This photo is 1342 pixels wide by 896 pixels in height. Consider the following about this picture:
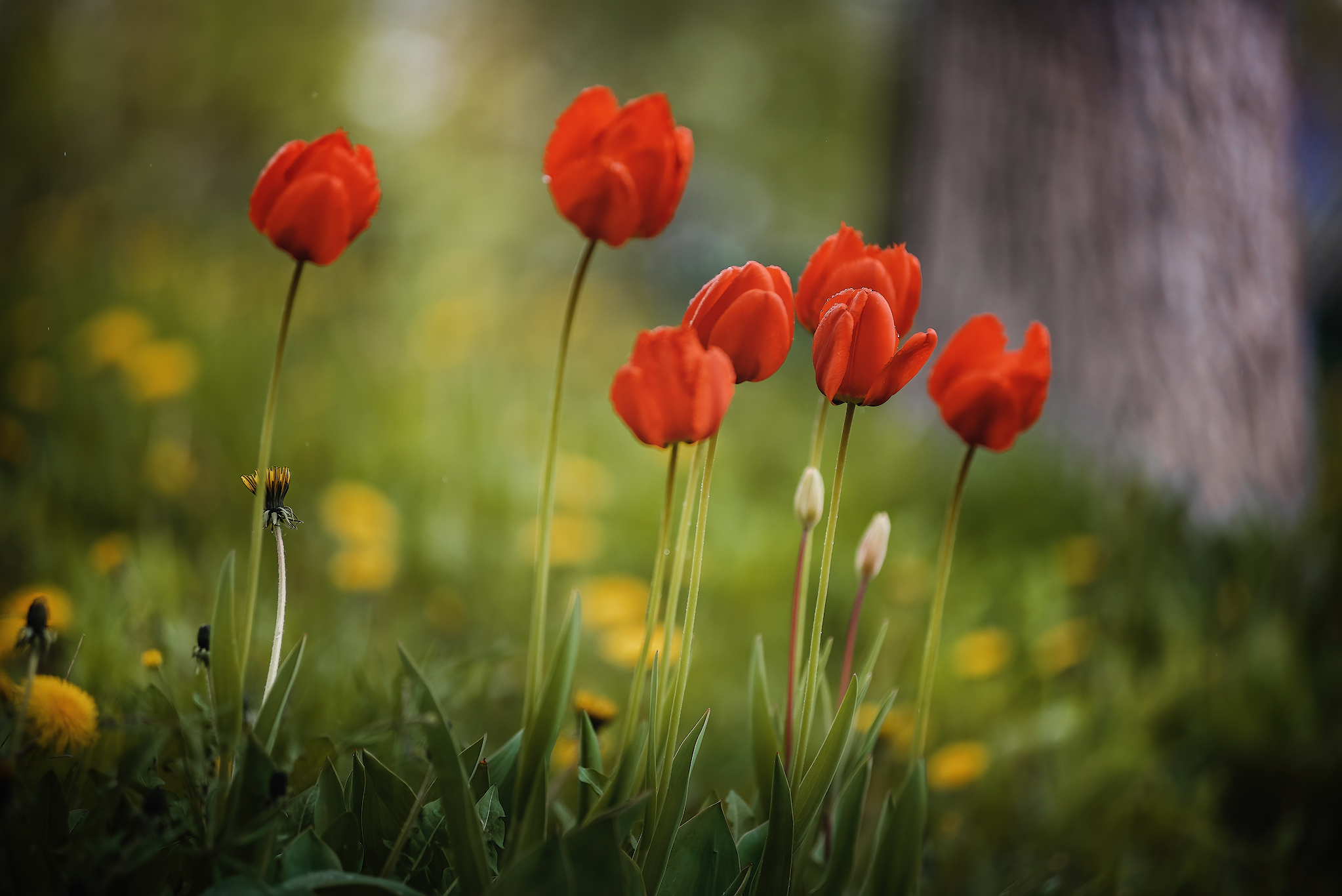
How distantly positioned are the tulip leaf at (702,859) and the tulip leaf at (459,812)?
0.16 metres

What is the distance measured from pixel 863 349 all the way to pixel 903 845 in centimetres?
41

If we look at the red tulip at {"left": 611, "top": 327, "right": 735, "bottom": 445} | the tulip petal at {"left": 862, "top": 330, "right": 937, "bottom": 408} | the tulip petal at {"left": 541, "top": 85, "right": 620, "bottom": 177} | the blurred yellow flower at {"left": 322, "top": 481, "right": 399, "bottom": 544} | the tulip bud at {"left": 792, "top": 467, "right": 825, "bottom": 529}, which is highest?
the tulip petal at {"left": 541, "top": 85, "right": 620, "bottom": 177}

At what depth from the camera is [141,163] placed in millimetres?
3453

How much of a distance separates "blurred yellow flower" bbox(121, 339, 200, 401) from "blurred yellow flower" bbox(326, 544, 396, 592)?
588mm

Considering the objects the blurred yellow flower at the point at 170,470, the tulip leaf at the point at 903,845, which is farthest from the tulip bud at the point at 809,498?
the blurred yellow flower at the point at 170,470

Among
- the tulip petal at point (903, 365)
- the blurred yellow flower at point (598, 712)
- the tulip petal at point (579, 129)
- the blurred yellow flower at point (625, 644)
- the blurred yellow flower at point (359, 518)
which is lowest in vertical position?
the blurred yellow flower at point (625, 644)

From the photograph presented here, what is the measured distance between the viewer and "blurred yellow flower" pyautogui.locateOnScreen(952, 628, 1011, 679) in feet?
5.04

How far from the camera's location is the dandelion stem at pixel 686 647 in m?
0.67

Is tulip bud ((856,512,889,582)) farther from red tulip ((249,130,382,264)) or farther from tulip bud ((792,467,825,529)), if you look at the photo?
red tulip ((249,130,382,264))

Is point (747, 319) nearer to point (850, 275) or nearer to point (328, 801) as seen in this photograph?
point (850, 275)

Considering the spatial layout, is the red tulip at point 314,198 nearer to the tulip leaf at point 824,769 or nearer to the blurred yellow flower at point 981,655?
the tulip leaf at point 824,769

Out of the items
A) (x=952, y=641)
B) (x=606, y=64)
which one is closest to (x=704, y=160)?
(x=606, y=64)

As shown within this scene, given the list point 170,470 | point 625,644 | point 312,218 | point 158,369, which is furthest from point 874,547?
point 158,369

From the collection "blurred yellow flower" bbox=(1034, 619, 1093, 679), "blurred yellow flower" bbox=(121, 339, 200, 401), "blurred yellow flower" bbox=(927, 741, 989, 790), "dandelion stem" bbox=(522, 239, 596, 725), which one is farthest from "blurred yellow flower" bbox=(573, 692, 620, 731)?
"blurred yellow flower" bbox=(121, 339, 200, 401)
